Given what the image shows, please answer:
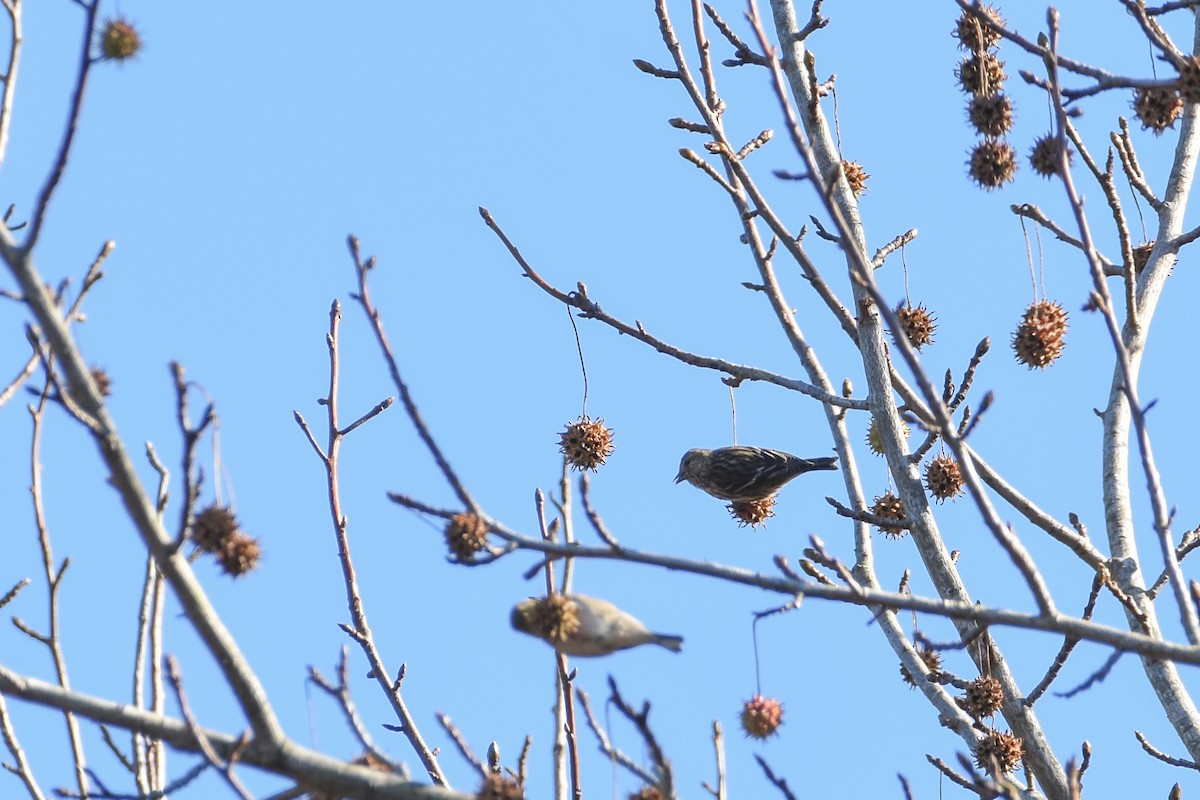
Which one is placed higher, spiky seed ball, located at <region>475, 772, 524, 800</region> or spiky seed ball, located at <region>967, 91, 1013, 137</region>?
spiky seed ball, located at <region>967, 91, 1013, 137</region>

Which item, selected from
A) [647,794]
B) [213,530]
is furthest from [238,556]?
[647,794]

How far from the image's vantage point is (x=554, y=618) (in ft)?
14.0

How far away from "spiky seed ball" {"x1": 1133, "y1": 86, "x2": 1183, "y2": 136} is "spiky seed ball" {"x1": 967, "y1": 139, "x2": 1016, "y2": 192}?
84 centimetres

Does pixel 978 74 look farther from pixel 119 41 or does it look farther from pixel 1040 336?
pixel 119 41

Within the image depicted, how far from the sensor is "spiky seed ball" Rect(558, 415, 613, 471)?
7.23m

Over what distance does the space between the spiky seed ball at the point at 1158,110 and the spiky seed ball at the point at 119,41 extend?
15.3ft

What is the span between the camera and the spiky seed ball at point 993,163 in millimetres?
6277

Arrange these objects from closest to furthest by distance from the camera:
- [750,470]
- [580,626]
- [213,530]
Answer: [213,530] → [580,626] → [750,470]

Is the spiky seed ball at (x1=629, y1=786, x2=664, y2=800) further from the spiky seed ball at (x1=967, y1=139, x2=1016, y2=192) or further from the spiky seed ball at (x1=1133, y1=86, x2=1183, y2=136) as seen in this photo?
the spiky seed ball at (x1=1133, y1=86, x2=1183, y2=136)

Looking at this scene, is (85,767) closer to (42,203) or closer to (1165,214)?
(42,203)

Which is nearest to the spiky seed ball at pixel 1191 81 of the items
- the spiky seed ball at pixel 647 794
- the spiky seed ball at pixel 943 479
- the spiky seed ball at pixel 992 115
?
the spiky seed ball at pixel 992 115

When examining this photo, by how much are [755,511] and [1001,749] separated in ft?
7.89

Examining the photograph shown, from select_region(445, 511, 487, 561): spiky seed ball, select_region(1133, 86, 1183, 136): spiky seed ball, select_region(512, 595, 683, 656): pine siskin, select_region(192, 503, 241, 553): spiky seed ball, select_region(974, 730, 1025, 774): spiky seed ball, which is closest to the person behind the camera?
select_region(445, 511, 487, 561): spiky seed ball

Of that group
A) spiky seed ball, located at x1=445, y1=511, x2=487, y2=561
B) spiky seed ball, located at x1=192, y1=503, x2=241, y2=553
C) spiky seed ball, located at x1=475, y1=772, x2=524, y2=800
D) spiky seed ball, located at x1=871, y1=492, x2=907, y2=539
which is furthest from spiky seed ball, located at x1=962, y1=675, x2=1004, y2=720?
spiky seed ball, located at x1=192, y1=503, x2=241, y2=553
